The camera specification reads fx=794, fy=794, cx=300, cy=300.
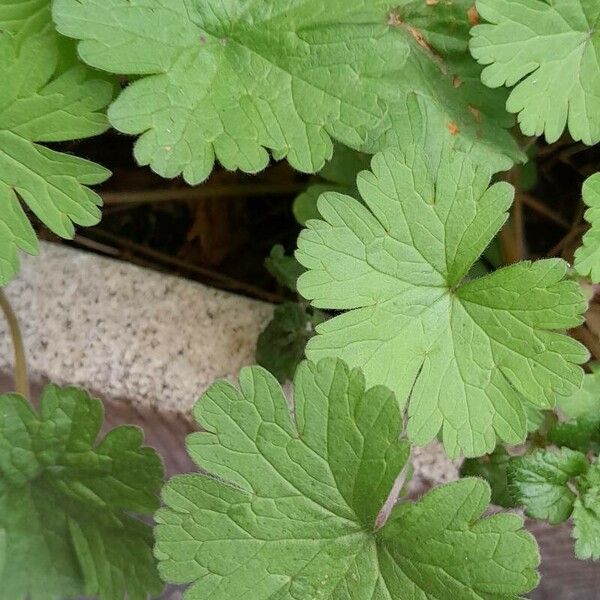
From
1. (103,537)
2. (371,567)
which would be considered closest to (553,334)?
(371,567)

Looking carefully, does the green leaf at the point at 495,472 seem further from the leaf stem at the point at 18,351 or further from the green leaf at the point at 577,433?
the leaf stem at the point at 18,351

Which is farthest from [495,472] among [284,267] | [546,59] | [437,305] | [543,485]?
[546,59]

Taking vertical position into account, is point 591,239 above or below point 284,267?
above

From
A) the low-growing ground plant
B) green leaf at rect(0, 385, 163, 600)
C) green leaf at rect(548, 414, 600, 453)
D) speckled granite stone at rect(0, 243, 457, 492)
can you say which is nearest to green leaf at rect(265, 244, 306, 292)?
speckled granite stone at rect(0, 243, 457, 492)

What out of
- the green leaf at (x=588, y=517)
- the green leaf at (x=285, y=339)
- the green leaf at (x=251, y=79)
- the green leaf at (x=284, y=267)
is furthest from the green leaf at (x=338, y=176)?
the green leaf at (x=588, y=517)

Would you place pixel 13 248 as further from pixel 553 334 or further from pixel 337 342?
pixel 553 334

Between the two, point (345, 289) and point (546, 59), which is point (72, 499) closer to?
point (345, 289)
